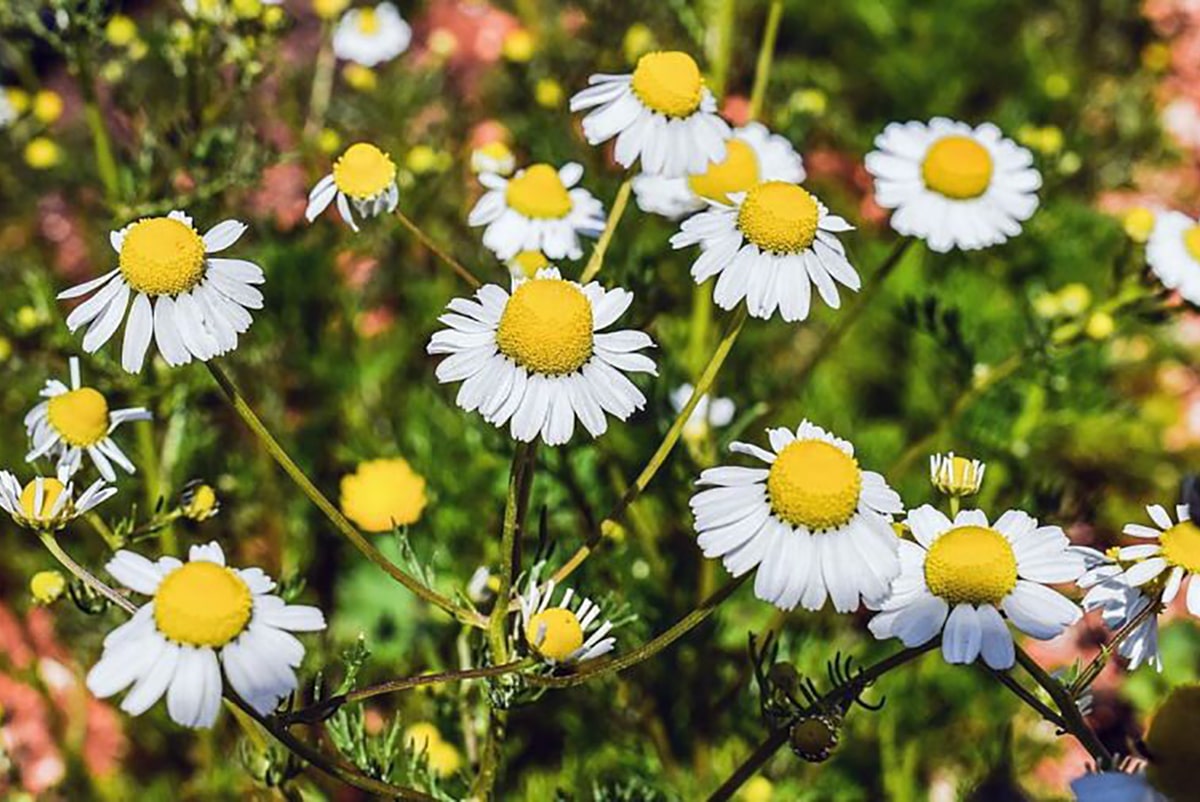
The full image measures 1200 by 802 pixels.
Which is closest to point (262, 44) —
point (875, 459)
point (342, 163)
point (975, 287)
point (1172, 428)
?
point (342, 163)

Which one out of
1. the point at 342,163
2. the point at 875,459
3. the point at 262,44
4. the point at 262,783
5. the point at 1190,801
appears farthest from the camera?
the point at 875,459

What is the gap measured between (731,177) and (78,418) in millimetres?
1034

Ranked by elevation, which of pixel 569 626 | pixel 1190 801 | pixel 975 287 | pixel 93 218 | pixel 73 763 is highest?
pixel 1190 801

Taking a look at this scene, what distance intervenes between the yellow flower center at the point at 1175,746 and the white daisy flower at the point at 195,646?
765 mm

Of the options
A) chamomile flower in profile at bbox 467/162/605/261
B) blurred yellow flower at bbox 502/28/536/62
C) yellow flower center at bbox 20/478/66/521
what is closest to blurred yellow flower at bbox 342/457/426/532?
chamomile flower in profile at bbox 467/162/605/261

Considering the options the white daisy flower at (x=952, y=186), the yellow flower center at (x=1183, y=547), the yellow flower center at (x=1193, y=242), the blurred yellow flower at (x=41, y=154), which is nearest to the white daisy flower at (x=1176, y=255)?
the yellow flower center at (x=1193, y=242)

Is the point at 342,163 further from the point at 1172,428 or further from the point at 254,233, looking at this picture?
the point at 1172,428

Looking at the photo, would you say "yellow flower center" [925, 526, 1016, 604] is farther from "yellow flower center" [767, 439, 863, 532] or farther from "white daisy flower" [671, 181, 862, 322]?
"white daisy flower" [671, 181, 862, 322]

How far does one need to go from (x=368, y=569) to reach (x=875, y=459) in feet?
3.50

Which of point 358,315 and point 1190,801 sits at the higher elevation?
point 1190,801

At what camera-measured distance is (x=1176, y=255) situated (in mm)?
1988

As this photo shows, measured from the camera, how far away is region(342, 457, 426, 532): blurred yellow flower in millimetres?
2078

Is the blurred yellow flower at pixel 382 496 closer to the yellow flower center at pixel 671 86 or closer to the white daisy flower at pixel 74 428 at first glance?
the white daisy flower at pixel 74 428

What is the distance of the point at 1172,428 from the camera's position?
3.15 meters
